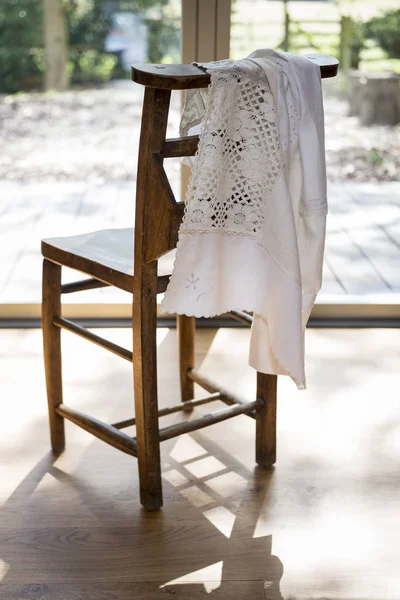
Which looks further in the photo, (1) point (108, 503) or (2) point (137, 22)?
(2) point (137, 22)

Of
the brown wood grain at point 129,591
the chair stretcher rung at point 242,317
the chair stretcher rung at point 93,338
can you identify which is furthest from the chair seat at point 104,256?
the brown wood grain at point 129,591

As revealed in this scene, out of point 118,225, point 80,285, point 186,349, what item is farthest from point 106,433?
point 118,225

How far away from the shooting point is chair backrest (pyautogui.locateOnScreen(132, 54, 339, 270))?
1439 mm

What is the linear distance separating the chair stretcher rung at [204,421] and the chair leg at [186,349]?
0.99 feet

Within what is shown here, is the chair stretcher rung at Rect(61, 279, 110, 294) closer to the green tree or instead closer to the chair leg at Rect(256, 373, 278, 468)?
the chair leg at Rect(256, 373, 278, 468)

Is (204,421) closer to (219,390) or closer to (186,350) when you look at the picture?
(219,390)

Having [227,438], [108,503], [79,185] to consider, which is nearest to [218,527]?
[108,503]

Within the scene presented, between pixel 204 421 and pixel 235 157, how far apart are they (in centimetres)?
60

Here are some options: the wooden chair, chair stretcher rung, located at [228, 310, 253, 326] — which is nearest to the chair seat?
the wooden chair

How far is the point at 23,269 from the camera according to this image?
2.91 m

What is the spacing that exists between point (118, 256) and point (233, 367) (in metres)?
0.83

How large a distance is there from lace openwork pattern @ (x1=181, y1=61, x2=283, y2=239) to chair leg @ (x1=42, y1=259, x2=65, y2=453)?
0.48m

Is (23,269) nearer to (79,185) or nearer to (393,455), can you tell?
(79,185)

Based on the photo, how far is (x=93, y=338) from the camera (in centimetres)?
180
